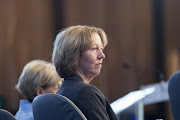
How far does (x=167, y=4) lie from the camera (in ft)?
22.4

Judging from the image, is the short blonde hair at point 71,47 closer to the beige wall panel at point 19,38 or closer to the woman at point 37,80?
the woman at point 37,80

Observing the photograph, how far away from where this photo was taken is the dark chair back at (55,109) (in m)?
1.63

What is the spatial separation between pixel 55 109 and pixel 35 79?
86 centimetres

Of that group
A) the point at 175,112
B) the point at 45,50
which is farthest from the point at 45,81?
the point at 45,50

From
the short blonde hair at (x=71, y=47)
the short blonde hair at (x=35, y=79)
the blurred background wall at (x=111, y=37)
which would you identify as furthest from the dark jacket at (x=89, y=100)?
the blurred background wall at (x=111, y=37)

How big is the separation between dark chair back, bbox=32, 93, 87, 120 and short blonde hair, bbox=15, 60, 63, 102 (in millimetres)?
734

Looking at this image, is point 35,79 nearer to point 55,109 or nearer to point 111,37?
point 55,109

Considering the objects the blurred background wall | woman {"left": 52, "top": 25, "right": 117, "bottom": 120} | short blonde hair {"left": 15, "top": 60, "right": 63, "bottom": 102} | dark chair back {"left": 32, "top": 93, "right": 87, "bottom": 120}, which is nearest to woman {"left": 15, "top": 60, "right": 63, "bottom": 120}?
short blonde hair {"left": 15, "top": 60, "right": 63, "bottom": 102}

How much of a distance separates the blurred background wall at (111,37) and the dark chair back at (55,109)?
3.89 metres

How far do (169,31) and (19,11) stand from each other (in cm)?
288

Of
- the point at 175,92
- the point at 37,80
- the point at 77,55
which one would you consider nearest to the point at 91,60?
the point at 77,55

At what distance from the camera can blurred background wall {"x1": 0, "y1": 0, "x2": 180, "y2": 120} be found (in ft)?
18.5

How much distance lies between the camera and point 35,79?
2510mm

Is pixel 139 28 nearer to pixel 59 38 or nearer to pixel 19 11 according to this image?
pixel 19 11
